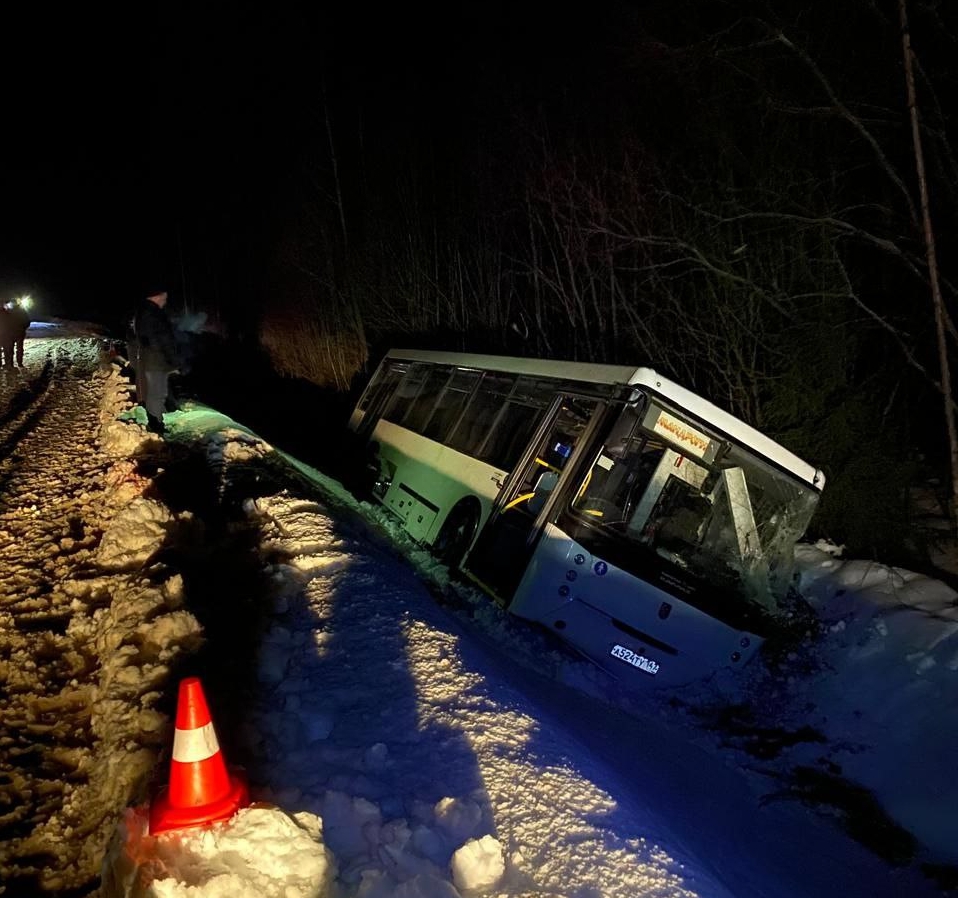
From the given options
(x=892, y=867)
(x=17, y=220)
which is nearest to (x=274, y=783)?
(x=892, y=867)

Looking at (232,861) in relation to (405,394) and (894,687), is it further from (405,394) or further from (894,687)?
(405,394)

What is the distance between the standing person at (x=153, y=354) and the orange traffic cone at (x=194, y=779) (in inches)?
360

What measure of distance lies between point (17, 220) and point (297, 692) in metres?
95.6

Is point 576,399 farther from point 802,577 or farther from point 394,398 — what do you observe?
point 394,398

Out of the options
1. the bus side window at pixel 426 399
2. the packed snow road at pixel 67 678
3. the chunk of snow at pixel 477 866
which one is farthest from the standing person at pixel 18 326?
the chunk of snow at pixel 477 866

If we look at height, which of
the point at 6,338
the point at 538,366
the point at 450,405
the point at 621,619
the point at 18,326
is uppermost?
the point at 538,366

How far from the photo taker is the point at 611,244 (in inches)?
539

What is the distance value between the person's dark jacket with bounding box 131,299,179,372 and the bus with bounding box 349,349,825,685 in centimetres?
702

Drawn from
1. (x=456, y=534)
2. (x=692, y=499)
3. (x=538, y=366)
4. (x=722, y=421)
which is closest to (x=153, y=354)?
(x=456, y=534)

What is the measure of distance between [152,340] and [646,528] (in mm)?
8660

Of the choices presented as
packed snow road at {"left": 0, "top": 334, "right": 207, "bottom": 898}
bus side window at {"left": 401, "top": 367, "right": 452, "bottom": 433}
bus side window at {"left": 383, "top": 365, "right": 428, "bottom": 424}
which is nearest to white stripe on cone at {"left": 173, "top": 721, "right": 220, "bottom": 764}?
packed snow road at {"left": 0, "top": 334, "right": 207, "bottom": 898}

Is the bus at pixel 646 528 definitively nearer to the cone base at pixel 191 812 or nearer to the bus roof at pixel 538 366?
the bus roof at pixel 538 366

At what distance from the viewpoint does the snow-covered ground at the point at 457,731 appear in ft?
10.0

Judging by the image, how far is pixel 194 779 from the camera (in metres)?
2.86
